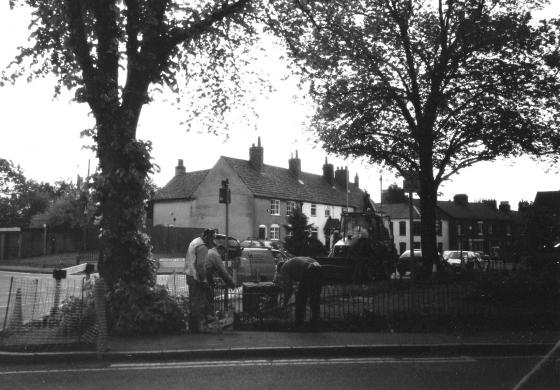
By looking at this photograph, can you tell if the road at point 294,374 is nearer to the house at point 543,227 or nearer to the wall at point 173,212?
the house at point 543,227

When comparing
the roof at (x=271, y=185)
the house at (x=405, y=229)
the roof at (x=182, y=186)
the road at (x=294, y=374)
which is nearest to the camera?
the road at (x=294, y=374)

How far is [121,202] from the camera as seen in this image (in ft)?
34.0

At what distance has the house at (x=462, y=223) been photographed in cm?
7362

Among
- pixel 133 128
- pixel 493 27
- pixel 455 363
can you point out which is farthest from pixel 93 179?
pixel 493 27

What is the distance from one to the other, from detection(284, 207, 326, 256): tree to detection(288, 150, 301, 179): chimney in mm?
19068

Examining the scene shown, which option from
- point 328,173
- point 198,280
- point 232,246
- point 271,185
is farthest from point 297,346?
point 328,173

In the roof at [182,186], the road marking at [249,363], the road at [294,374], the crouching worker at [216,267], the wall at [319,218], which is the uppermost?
the roof at [182,186]

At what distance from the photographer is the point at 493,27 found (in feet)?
65.3

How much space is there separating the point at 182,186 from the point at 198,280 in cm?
4563

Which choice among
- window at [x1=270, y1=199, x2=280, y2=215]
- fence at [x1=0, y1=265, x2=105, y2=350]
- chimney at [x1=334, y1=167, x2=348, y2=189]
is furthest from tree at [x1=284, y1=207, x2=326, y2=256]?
chimney at [x1=334, y1=167, x2=348, y2=189]

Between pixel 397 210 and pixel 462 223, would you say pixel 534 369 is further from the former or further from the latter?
pixel 462 223

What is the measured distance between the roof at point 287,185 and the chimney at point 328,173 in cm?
63

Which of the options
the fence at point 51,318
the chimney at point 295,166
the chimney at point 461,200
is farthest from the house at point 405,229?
the fence at point 51,318

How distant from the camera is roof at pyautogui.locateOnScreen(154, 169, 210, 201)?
53297 millimetres
